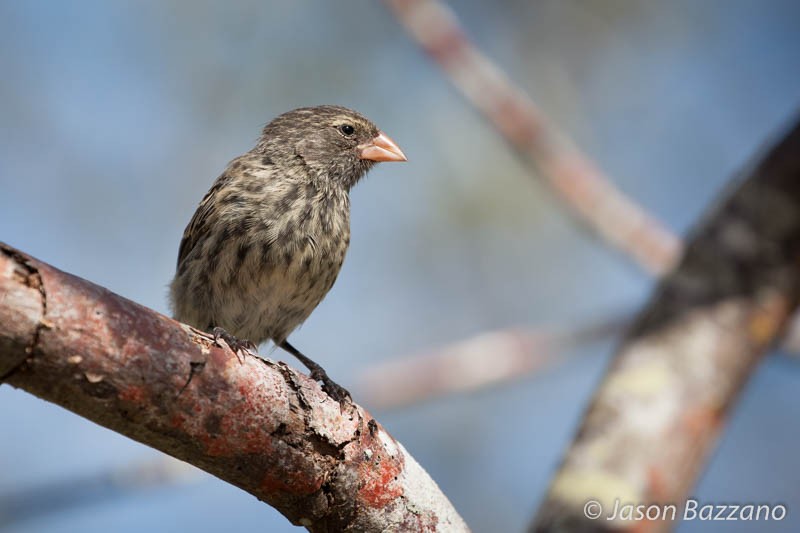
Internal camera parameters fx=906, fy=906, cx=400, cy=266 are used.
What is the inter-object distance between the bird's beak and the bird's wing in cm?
81

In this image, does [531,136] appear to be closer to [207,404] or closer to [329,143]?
[329,143]

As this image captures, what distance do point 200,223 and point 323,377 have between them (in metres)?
1.25

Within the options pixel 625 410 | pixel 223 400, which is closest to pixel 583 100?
pixel 625 410

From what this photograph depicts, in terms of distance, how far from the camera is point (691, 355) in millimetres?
3572

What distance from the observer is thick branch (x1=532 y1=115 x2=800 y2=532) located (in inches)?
126

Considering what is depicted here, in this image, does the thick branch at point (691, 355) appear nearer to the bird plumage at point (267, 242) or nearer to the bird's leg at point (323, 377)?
the bird's leg at point (323, 377)

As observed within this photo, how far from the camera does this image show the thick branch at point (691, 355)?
3207mm

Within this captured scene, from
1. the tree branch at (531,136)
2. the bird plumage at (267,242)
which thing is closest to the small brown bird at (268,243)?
the bird plumage at (267,242)

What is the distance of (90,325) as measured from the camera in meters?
1.88

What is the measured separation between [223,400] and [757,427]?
Answer: 23.8ft

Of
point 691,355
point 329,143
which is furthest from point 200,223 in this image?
point 691,355

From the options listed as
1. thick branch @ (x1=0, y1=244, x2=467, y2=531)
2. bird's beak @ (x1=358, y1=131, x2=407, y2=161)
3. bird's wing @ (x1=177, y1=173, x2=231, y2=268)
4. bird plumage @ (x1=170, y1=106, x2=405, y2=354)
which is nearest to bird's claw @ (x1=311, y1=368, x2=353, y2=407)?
thick branch @ (x1=0, y1=244, x2=467, y2=531)

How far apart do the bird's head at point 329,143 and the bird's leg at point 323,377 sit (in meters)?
0.89

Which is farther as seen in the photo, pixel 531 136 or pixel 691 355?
pixel 531 136
